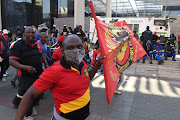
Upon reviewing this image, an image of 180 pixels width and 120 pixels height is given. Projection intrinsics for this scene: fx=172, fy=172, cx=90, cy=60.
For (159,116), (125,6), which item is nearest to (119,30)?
(159,116)

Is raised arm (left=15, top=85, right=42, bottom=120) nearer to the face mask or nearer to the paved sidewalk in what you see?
the face mask

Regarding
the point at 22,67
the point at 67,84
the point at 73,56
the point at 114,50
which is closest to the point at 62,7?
the point at 22,67

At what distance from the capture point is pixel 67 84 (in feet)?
5.66

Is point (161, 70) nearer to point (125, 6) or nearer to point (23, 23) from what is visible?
point (23, 23)

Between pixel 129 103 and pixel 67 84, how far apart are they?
362cm

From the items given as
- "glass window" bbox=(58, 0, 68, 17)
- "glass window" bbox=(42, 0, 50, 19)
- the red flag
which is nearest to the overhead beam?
"glass window" bbox=(58, 0, 68, 17)

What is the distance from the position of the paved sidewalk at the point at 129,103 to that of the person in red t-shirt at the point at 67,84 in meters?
2.34

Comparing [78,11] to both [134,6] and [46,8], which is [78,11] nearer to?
[46,8]

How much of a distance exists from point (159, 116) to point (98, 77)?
4.08m

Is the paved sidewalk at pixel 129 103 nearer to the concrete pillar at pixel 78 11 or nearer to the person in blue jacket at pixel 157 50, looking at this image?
the person in blue jacket at pixel 157 50

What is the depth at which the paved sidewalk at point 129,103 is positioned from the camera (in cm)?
414

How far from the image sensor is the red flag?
2.82 m

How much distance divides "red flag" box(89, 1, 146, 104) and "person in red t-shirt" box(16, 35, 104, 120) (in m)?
0.92

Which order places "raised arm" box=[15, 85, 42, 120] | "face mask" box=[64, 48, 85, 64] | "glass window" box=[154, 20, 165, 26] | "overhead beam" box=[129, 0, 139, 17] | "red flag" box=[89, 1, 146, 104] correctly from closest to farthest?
"raised arm" box=[15, 85, 42, 120], "face mask" box=[64, 48, 85, 64], "red flag" box=[89, 1, 146, 104], "glass window" box=[154, 20, 165, 26], "overhead beam" box=[129, 0, 139, 17]
